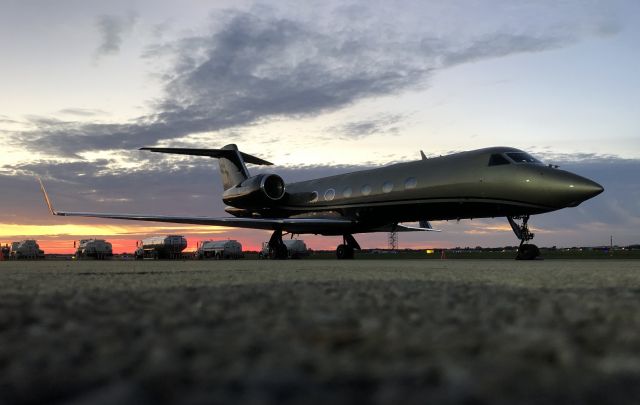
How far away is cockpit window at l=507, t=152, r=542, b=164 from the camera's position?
15.4m

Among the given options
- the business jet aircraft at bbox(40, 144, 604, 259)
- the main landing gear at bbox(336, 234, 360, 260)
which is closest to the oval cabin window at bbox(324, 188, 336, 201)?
the business jet aircraft at bbox(40, 144, 604, 259)

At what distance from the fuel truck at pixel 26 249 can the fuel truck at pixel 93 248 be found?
4.65 metres

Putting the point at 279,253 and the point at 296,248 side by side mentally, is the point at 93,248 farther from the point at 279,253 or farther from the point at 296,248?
the point at 279,253

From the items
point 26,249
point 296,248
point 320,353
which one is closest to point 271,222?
point 320,353

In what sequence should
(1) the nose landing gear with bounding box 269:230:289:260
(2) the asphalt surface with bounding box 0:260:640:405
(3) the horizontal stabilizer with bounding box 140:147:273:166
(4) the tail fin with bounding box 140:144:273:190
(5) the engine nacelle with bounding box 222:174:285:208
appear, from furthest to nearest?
(4) the tail fin with bounding box 140:144:273:190, (3) the horizontal stabilizer with bounding box 140:147:273:166, (5) the engine nacelle with bounding box 222:174:285:208, (1) the nose landing gear with bounding box 269:230:289:260, (2) the asphalt surface with bounding box 0:260:640:405

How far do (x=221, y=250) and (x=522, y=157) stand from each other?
41.3m

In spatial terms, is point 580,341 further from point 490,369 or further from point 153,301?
point 153,301

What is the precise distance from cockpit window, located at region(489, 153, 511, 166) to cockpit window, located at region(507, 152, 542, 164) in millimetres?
222

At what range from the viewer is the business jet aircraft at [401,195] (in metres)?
14.7

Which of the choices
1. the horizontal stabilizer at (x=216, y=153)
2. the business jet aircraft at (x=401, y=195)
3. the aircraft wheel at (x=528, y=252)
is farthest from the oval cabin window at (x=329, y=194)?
the aircraft wheel at (x=528, y=252)

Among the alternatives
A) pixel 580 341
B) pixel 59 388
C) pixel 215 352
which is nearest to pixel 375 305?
pixel 580 341

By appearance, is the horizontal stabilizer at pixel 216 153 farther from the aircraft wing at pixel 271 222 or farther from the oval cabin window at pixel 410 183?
the oval cabin window at pixel 410 183

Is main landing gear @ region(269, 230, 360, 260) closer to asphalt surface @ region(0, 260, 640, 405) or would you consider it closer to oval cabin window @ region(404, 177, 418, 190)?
oval cabin window @ region(404, 177, 418, 190)

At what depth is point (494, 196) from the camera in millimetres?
15336
